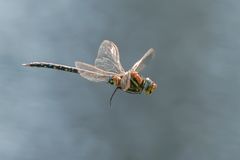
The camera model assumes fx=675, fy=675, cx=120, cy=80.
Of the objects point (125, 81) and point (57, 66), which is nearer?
point (125, 81)

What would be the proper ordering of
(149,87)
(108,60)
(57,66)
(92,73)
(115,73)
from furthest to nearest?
(57,66) → (108,60) → (115,73) → (92,73) → (149,87)

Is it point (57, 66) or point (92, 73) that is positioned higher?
point (92, 73)

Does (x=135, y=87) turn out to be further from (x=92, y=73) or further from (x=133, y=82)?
(x=92, y=73)

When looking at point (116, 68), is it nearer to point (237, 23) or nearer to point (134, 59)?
point (134, 59)

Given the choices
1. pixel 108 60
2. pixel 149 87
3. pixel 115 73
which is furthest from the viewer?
pixel 108 60

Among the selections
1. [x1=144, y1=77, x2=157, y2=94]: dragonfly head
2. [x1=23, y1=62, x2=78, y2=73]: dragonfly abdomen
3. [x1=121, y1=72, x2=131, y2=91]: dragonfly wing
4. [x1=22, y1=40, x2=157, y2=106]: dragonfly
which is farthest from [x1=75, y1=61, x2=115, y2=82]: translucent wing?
[x1=23, y1=62, x2=78, y2=73]: dragonfly abdomen

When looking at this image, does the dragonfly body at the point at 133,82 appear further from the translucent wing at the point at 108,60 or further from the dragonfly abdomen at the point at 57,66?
the dragonfly abdomen at the point at 57,66

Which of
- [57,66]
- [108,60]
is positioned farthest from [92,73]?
[57,66]

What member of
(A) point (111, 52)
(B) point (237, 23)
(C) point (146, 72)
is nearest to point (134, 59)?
(C) point (146, 72)

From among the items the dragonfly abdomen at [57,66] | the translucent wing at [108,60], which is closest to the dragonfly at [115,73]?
the translucent wing at [108,60]
